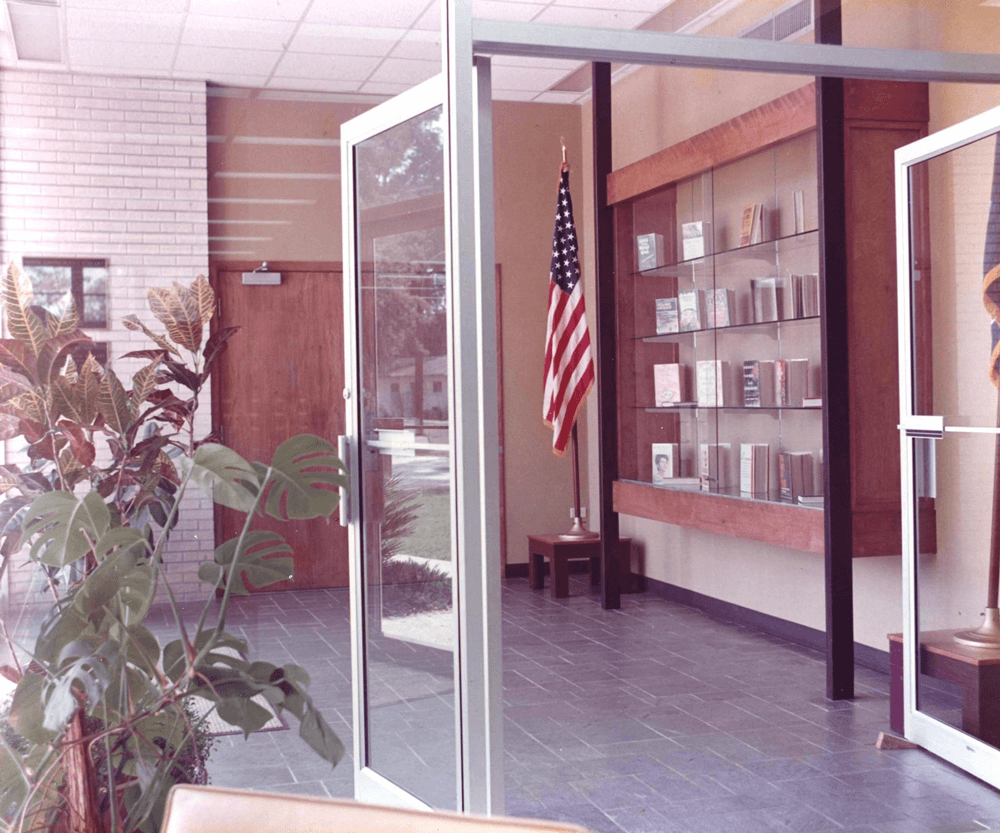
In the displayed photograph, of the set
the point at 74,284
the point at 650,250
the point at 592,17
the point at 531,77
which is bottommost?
the point at 74,284

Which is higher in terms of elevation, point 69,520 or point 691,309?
point 691,309

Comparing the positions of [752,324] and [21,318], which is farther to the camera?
[752,324]

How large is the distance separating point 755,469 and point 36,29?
4.04 meters

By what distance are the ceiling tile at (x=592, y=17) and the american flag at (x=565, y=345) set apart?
12.1 ft

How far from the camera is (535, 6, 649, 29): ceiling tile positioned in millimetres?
2965

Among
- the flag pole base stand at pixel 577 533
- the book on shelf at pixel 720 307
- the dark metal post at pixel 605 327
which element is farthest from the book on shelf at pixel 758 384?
the flag pole base stand at pixel 577 533

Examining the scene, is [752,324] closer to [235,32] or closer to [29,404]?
[235,32]

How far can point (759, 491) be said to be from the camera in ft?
18.7

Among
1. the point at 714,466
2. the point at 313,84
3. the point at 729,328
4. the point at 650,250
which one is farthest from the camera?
the point at 650,250

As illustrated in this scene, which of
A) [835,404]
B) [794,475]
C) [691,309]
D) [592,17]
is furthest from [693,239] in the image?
[592,17]

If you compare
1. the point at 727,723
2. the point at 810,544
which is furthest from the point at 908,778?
the point at 810,544

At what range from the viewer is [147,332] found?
298 cm

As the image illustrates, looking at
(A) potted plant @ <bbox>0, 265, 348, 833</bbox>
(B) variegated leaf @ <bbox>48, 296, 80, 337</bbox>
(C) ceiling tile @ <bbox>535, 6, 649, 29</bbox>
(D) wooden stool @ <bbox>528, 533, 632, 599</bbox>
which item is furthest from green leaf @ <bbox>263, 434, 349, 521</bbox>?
(D) wooden stool @ <bbox>528, 533, 632, 599</bbox>

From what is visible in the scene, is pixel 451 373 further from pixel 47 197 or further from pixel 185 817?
pixel 185 817
